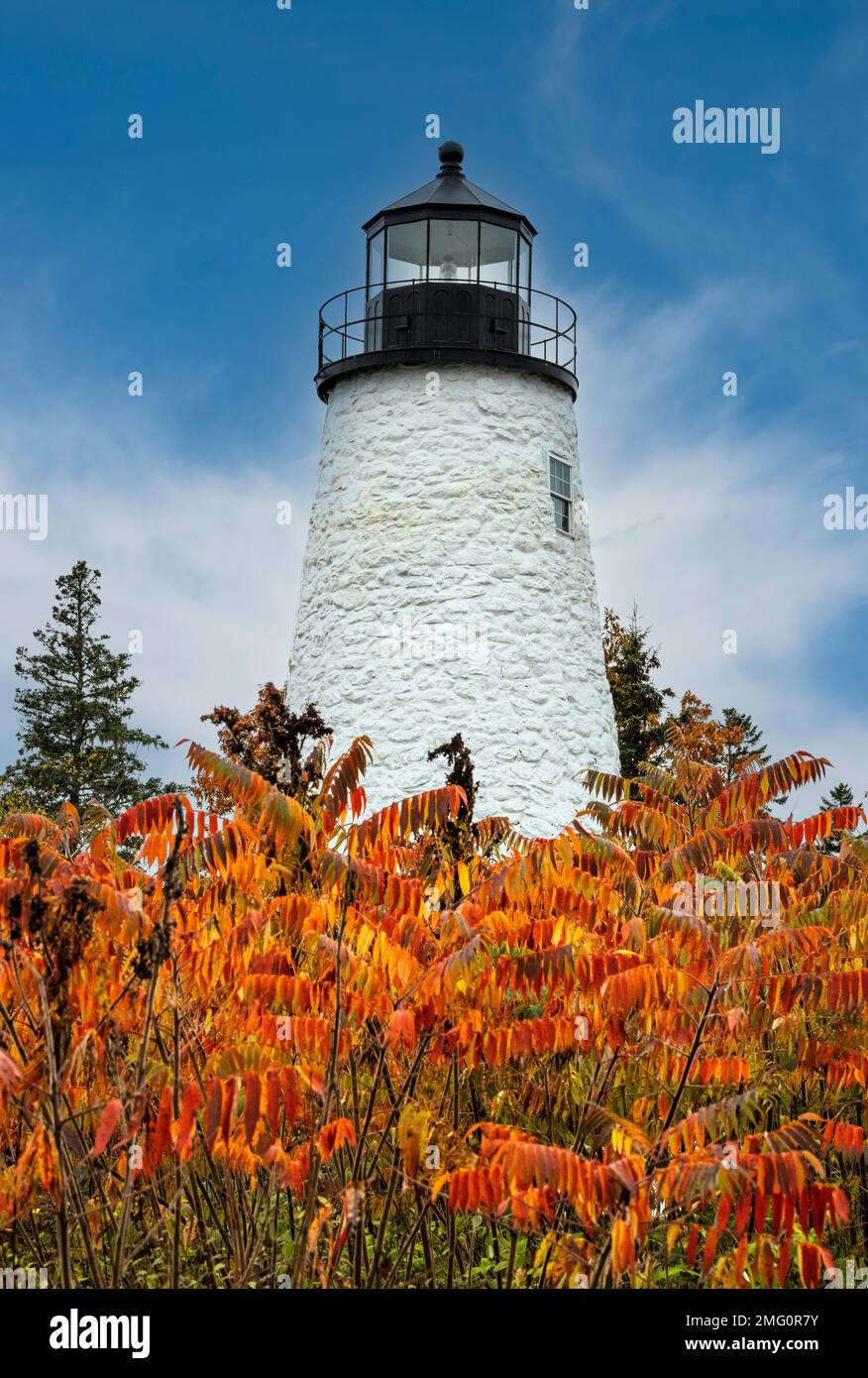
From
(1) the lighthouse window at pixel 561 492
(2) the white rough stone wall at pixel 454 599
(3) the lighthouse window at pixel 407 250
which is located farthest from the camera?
(3) the lighthouse window at pixel 407 250

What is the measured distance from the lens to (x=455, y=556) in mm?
23172

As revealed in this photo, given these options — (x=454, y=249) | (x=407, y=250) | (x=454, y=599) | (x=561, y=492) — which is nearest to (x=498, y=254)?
(x=454, y=249)

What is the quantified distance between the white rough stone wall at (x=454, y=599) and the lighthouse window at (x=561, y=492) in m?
0.20

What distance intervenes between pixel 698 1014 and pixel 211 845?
7.70ft

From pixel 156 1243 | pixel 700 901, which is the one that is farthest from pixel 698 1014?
pixel 156 1243

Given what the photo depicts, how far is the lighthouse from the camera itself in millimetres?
22750

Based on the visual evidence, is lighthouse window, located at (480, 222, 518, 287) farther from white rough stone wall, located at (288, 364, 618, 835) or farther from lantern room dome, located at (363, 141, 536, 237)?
white rough stone wall, located at (288, 364, 618, 835)

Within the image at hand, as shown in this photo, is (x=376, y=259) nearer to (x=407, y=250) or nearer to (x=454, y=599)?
(x=407, y=250)

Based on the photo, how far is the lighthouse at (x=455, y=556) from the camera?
74.6 ft

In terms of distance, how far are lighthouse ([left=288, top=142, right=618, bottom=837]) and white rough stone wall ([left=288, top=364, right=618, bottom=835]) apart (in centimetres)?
3

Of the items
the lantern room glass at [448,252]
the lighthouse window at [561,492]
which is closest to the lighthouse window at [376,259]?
the lantern room glass at [448,252]

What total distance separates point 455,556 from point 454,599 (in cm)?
67

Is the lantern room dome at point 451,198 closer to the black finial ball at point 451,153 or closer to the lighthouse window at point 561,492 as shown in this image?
the black finial ball at point 451,153

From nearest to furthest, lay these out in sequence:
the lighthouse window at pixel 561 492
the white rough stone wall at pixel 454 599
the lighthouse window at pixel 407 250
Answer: the white rough stone wall at pixel 454 599, the lighthouse window at pixel 561 492, the lighthouse window at pixel 407 250
